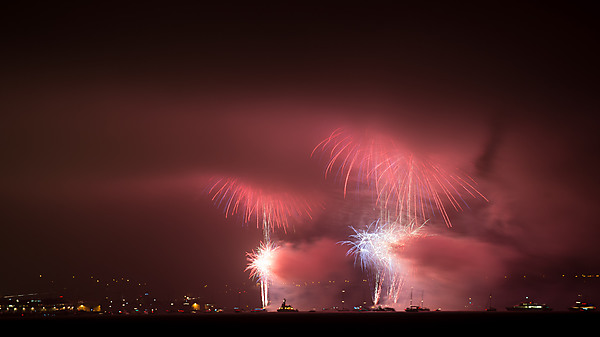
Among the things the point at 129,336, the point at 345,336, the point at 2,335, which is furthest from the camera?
the point at 2,335

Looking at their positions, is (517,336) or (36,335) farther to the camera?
(36,335)

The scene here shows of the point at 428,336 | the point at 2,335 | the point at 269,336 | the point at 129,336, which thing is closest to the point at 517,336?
the point at 428,336

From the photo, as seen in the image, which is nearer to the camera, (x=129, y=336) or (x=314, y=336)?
(x=314, y=336)

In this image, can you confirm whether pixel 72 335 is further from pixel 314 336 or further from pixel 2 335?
pixel 314 336

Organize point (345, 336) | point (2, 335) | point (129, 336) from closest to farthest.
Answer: point (345, 336)
point (129, 336)
point (2, 335)

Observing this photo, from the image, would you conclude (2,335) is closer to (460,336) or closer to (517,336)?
(460,336)

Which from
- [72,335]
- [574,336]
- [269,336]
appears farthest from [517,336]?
[72,335]

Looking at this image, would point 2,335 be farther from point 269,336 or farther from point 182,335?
point 269,336
